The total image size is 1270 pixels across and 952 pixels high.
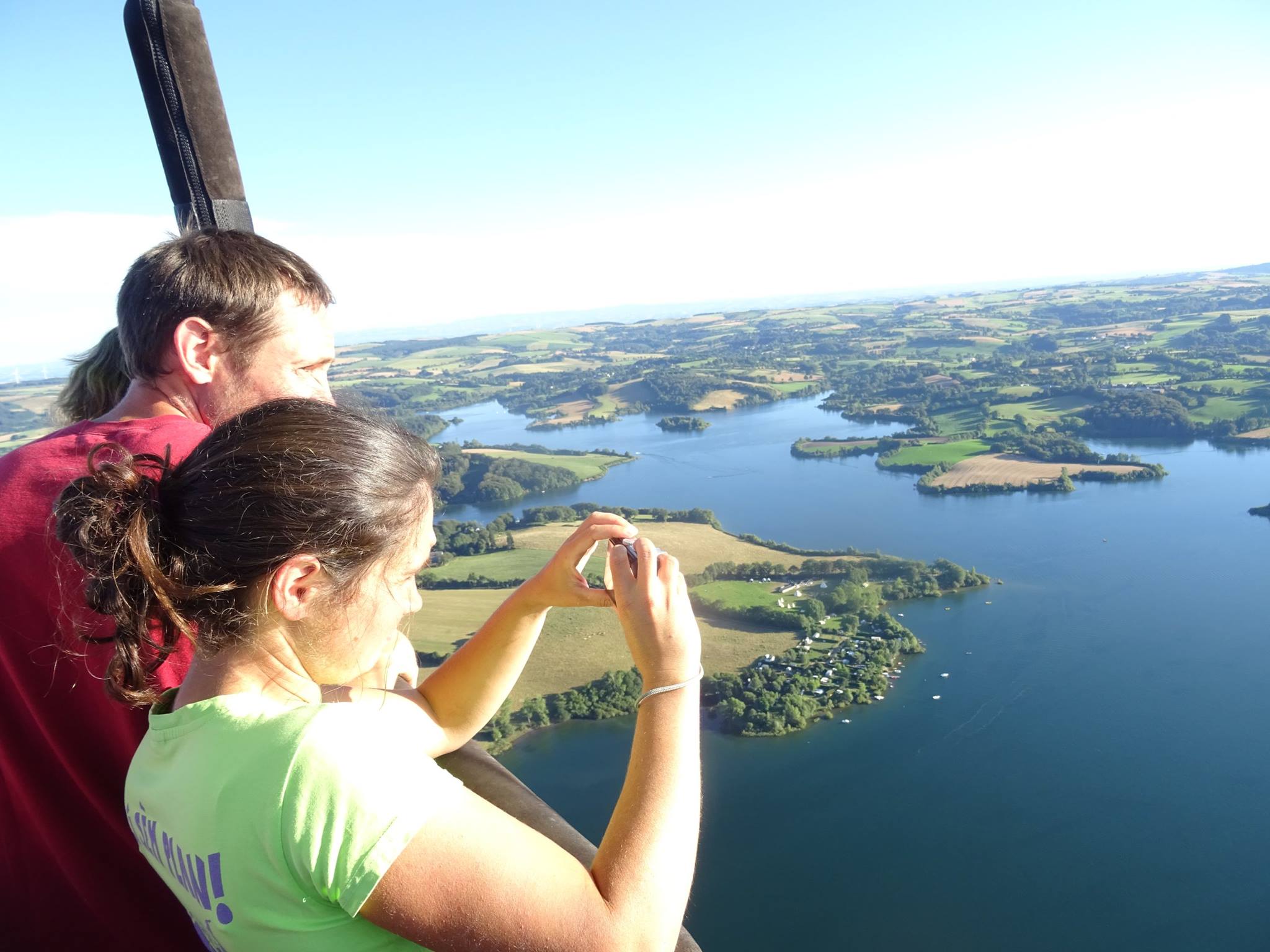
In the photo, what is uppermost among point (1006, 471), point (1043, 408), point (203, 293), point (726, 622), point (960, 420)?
point (203, 293)

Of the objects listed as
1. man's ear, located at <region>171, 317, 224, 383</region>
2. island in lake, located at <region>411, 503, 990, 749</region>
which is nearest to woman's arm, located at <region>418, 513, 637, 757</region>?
man's ear, located at <region>171, 317, 224, 383</region>

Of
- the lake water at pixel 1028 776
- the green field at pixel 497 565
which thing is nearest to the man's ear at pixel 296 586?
the lake water at pixel 1028 776

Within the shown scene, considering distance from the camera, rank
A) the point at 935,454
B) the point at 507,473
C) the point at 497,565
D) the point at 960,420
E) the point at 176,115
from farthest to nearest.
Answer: the point at 960,420 < the point at 935,454 < the point at 507,473 < the point at 497,565 < the point at 176,115

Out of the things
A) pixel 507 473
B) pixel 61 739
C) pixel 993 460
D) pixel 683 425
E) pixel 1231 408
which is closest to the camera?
pixel 61 739

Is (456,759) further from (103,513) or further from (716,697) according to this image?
(716,697)

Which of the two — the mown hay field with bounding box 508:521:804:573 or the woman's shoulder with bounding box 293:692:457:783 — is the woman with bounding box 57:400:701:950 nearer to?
the woman's shoulder with bounding box 293:692:457:783

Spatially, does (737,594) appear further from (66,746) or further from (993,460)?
(66,746)

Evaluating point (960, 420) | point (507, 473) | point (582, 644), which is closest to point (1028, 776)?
point (582, 644)
